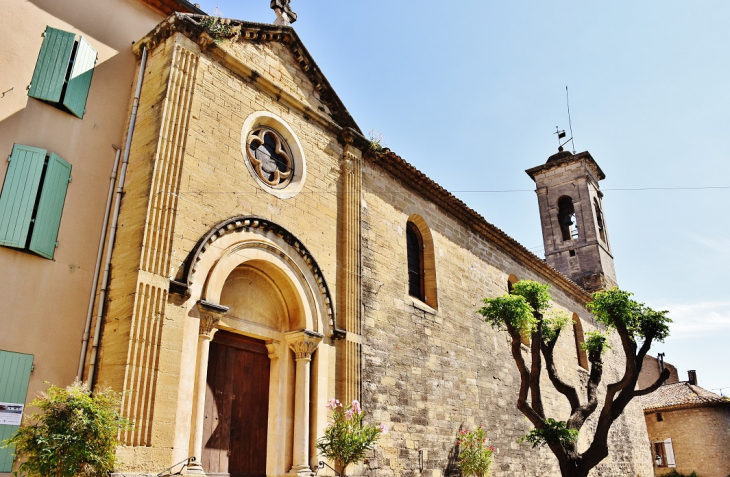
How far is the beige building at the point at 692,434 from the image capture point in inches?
1105

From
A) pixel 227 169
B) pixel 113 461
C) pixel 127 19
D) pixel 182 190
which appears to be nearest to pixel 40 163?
pixel 182 190

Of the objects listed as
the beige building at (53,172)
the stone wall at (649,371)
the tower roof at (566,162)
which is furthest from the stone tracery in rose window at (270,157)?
the stone wall at (649,371)

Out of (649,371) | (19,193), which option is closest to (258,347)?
(19,193)

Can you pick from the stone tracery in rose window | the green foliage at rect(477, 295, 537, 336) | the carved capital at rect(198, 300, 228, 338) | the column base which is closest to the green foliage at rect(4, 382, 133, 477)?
the carved capital at rect(198, 300, 228, 338)

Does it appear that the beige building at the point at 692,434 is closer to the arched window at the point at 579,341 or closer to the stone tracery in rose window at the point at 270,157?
the arched window at the point at 579,341

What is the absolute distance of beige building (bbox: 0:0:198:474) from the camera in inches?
276

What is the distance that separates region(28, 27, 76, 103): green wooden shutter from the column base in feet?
20.4

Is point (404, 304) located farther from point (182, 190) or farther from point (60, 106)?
point (60, 106)

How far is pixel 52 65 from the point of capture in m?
8.07

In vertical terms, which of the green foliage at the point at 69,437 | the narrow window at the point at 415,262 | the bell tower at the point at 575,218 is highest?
the bell tower at the point at 575,218

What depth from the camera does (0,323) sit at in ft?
22.3

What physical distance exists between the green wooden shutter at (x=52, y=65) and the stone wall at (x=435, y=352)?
19.1ft

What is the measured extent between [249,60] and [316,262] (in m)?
3.70

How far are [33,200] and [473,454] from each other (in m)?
9.35
